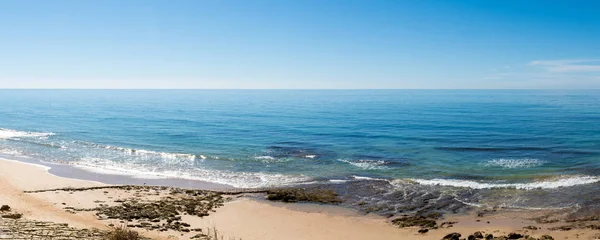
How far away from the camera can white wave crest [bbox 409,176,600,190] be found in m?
29.0

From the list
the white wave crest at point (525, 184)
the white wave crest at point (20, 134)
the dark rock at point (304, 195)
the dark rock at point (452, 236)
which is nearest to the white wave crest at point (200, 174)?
the dark rock at point (304, 195)

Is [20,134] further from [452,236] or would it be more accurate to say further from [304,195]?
[452,236]

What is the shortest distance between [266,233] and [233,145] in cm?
2838

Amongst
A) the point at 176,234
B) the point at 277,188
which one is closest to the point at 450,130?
the point at 277,188

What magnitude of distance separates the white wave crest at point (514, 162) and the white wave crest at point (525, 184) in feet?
A: 15.8

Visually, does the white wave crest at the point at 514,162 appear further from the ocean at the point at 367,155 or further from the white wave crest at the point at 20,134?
the white wave crest at the point at 20,134

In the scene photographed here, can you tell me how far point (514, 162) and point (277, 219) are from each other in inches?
986

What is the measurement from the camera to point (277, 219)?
76.6ft

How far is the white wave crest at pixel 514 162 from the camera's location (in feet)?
117

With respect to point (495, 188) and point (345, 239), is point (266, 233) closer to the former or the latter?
point (345, 239)

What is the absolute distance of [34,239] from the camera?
47.9 ft

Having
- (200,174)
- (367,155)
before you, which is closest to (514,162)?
(367,155)

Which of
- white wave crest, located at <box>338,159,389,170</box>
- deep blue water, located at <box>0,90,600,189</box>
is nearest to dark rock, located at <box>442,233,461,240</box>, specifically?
deep blue water, located at <box>0,90,600,189</box>

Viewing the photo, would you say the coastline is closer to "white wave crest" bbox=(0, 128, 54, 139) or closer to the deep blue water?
the deep blue water
